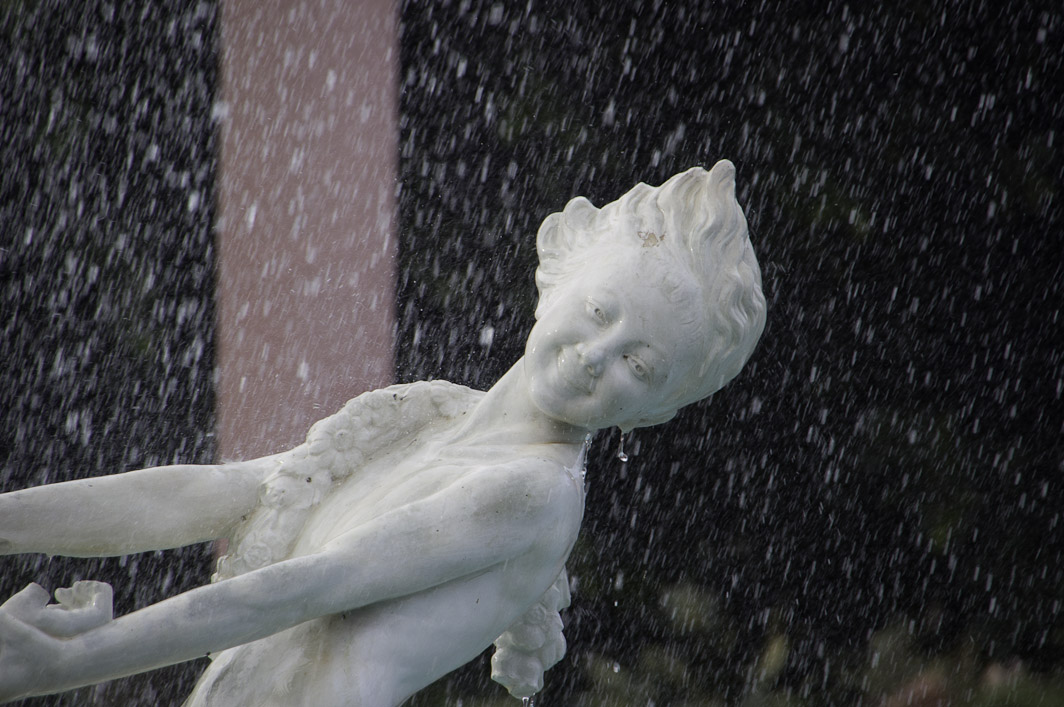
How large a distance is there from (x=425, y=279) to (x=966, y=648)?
5.40ft

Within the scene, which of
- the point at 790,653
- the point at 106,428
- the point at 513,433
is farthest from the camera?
the point at 790,653

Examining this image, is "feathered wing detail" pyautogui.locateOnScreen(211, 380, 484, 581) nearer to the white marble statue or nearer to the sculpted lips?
the white marble statue

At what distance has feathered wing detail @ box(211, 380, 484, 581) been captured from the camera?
Result: 1.68m

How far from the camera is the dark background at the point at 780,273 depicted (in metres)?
3.37

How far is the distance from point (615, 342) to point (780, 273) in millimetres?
1964

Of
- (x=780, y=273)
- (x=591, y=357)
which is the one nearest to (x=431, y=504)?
(x=591, y=357)

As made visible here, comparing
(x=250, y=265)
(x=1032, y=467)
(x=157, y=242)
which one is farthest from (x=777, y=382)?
(x=157, y=242)

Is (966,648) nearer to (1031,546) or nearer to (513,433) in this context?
(1031,546)

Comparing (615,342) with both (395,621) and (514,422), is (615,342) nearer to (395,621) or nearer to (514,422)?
(514,422)

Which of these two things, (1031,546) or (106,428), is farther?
(1031,546)

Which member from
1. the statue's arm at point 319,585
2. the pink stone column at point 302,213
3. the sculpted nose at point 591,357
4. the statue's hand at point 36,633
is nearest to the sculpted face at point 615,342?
the sculpted nose at point 591,357

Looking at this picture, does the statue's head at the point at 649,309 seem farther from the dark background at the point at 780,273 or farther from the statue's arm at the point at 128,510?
the dark background at the point at 780,273

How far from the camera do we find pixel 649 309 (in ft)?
5.31

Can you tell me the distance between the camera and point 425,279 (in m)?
3.37
